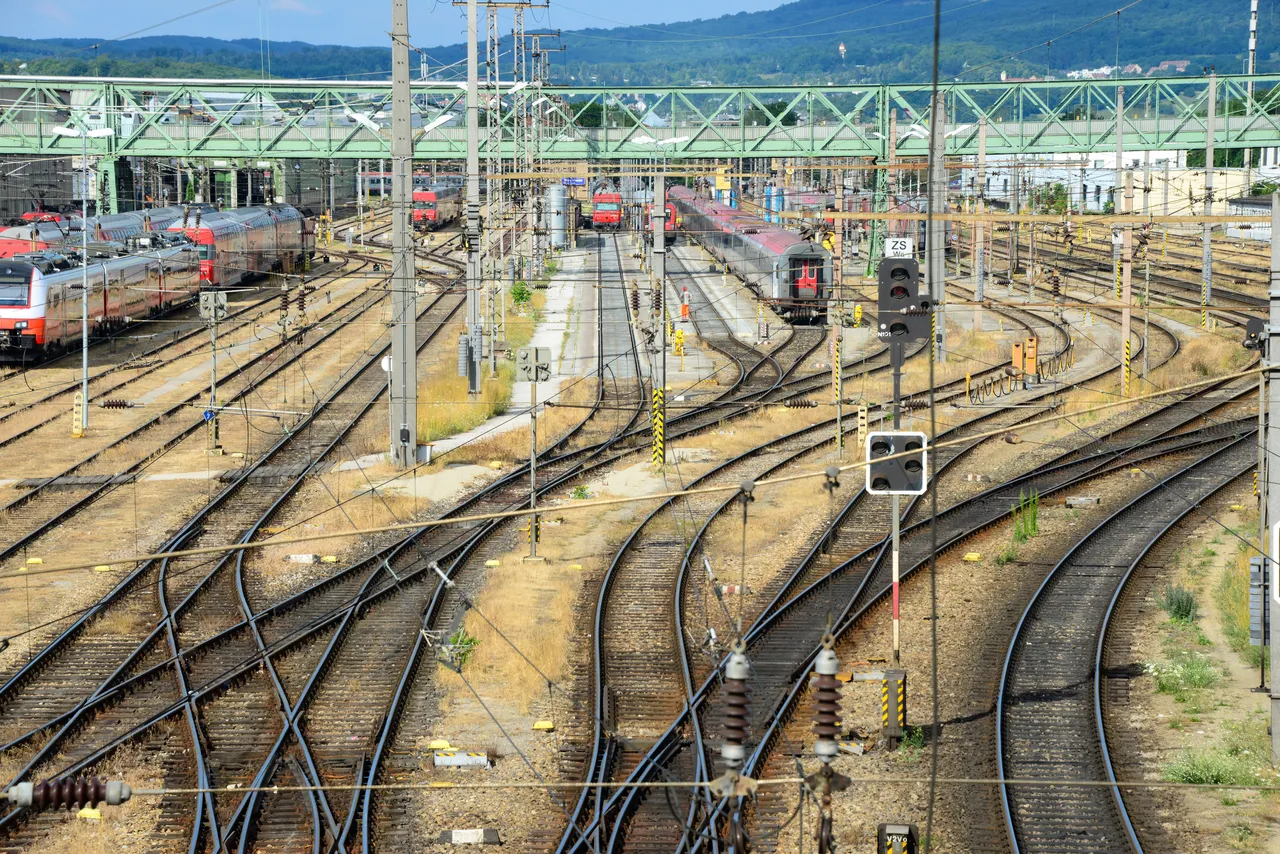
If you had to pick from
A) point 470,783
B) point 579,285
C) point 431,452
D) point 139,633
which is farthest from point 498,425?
point 579,285

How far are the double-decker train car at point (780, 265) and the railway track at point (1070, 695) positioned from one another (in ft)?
64.9

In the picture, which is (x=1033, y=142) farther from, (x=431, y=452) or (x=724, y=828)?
(x=724, y=828)

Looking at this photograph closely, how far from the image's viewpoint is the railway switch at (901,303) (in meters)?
16.8

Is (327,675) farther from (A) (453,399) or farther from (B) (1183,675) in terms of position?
(A) (453,399)

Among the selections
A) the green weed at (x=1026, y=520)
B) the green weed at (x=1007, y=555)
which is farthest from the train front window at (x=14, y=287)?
the green weed at (x=1007, y=555)

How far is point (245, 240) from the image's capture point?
56.3m

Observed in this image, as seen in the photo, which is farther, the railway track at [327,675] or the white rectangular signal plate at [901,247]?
the white rectangular signal plate at [901,247]

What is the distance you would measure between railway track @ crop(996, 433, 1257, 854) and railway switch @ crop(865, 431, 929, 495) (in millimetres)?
2322

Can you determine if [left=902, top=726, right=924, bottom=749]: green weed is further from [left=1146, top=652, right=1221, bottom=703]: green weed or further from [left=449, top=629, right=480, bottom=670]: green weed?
[left=449, top=629, right=480, bottom=670]: green weed

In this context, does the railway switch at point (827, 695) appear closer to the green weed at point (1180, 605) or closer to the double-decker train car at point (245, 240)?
the green weed at point (1180, 605)

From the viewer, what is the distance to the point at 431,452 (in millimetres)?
28859

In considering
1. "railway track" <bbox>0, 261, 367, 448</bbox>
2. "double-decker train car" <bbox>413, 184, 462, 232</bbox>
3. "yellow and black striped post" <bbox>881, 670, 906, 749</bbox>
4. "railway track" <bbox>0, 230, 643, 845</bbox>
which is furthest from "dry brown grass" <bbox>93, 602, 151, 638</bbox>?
"double-decker train car" <bbox>413, 184, 462, 232</bbox>

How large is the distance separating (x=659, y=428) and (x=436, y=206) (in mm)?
63488

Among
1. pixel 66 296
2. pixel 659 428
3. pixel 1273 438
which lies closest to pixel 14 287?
pixel 66 296
